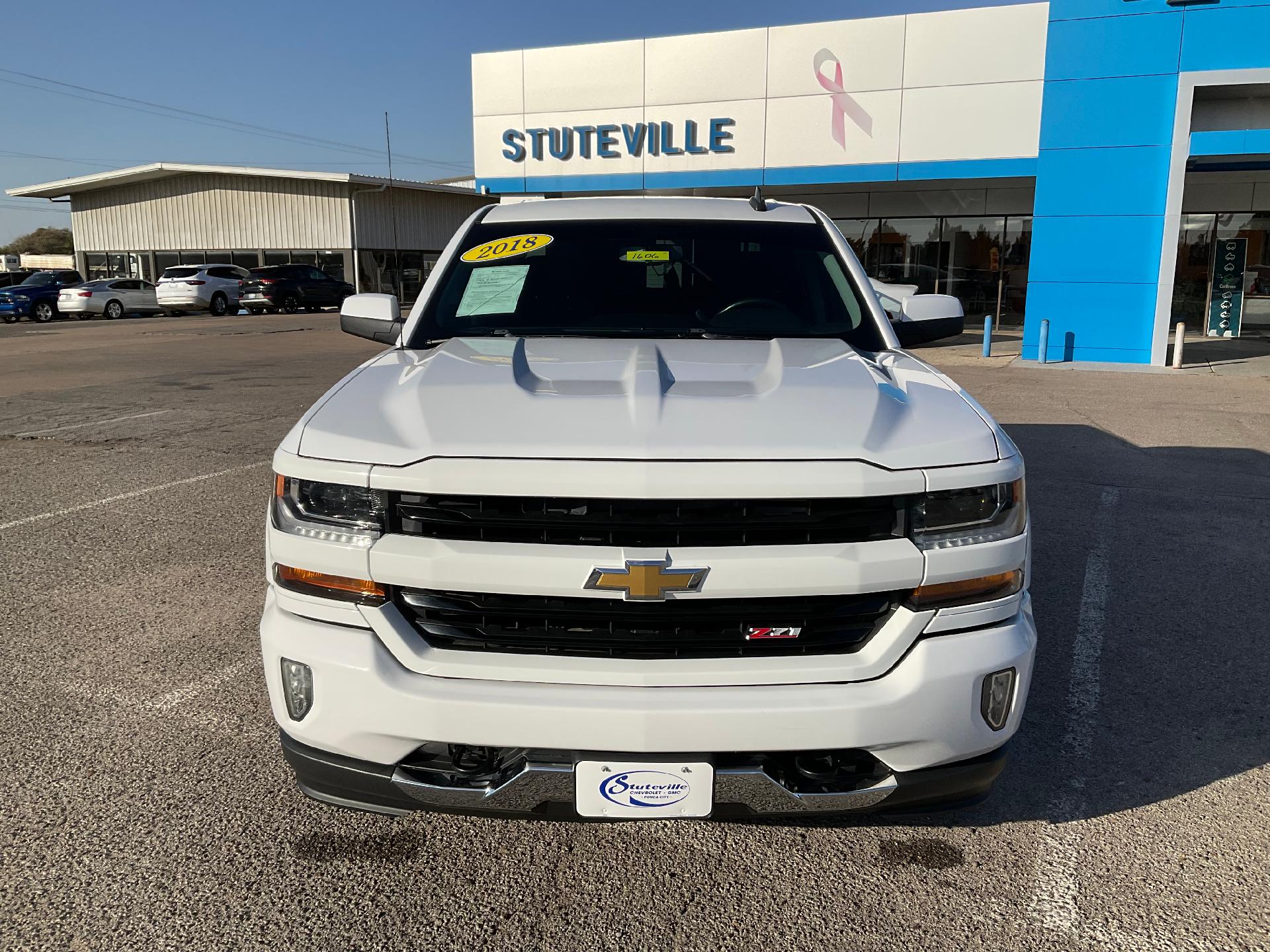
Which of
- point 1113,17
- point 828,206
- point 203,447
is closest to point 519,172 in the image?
point 828,206

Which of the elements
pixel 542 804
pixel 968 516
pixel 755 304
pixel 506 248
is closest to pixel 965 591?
pixel 968 516

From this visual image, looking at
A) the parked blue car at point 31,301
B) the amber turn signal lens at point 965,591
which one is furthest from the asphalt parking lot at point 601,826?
the parked blue car at point 31,301

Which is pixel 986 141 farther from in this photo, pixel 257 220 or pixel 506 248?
pixel 257 220

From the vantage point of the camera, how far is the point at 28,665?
395cm

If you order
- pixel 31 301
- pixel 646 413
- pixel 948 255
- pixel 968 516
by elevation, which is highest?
pixel 948 255

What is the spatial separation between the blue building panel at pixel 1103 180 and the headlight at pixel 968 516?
16.4 meters

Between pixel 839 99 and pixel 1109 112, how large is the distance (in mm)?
5025

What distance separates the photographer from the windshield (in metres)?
3.55

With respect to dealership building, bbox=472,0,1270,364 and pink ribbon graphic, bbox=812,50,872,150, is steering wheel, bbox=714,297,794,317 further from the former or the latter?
pink ribbon graphic, bbox=812,50,872,150

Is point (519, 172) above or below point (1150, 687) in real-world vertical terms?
above

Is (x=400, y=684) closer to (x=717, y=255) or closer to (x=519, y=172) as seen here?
(x=717, y=255)

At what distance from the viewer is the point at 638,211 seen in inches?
158

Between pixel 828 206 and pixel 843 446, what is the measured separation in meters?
23.7

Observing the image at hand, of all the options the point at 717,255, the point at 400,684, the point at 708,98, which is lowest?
the point at 400,684
